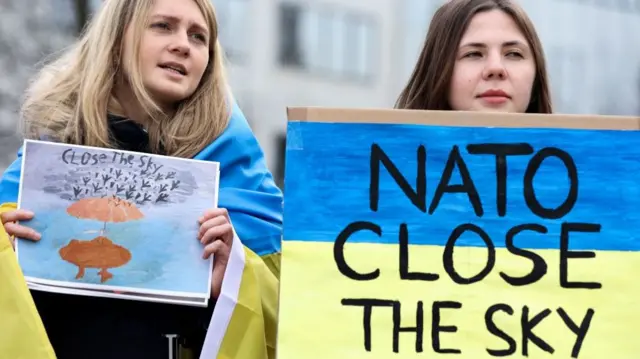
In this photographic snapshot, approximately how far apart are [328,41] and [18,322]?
Answer: 1986cm

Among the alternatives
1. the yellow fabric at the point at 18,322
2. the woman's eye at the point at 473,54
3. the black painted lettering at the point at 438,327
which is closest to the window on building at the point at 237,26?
the woman's eye at the point at 473,54

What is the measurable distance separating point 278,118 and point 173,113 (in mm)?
18495

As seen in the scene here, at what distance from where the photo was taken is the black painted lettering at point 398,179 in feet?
7.58

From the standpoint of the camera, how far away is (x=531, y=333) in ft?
7.41

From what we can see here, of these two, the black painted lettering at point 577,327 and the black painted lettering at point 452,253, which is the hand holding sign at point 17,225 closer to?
the black painted lettering at point 452,253

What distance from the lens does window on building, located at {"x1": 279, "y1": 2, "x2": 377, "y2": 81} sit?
21.6 meters

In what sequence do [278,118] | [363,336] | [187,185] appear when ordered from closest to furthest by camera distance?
[363,336]
[187,185]
[278,118]

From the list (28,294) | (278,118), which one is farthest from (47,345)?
(278,118)

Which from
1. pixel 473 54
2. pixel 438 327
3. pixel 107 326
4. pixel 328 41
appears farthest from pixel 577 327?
pixel 328 41

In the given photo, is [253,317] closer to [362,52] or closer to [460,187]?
[460,187]

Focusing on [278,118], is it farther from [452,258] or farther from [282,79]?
[452,258]

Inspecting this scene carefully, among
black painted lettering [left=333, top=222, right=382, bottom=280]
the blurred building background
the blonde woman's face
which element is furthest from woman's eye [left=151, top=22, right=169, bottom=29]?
the blurred building background

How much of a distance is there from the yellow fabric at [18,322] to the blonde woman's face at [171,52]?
58 cm

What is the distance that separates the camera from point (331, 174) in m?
2.31
